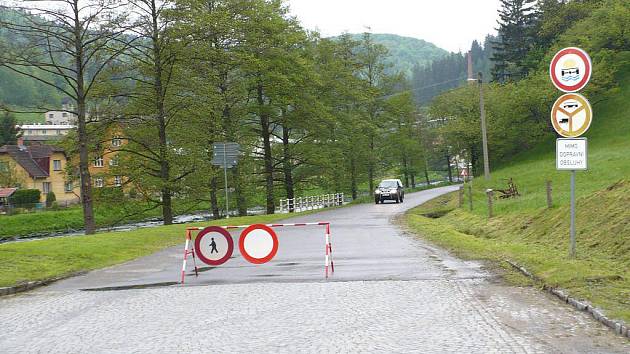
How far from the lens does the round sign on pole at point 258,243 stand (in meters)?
14.2

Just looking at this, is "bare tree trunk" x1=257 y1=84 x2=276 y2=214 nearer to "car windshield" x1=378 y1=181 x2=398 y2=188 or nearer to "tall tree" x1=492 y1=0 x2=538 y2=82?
"car windshield" x1=378 y1=181 x2=398 y2=188

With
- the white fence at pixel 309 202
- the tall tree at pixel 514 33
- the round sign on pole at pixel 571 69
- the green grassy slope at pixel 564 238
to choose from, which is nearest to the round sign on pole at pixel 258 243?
the green grassy slope at pixel 564 238

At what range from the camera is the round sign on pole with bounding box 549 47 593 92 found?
12.1 meters

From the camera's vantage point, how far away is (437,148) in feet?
334

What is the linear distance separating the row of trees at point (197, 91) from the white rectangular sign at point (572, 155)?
2165cm

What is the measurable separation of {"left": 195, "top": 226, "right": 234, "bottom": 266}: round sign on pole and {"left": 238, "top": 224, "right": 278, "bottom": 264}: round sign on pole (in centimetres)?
50

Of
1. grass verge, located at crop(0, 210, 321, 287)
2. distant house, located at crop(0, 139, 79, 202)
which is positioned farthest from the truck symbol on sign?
distant house, located at crop(0, 139, 79, 202)

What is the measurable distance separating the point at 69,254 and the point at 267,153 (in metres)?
32.7

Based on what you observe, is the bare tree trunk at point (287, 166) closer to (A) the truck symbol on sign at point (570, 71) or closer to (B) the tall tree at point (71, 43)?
(B) the tall tree at point (71, 43)

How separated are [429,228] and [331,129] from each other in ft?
104

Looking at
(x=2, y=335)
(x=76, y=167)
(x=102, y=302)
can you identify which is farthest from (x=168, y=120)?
(x=2, y=335)

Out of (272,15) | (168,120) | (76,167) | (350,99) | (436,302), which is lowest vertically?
(436,302)

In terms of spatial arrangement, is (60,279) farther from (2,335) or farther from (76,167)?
(76,167)

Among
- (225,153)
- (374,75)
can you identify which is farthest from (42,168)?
→ (225,153)
